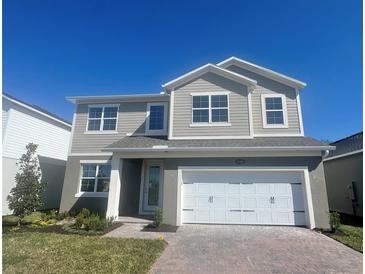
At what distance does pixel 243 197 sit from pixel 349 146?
26.3 ft

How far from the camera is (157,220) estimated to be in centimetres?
909

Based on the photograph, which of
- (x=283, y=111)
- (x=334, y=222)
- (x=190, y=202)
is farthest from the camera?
(x=283, y=111)

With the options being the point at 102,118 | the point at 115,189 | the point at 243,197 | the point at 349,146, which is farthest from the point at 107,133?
the point at 349,146

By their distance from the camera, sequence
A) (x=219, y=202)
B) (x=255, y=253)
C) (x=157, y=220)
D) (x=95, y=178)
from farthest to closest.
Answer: (x=95, y=178), (x=219, y=202), (x=157, y=220), (x=255, y=253)

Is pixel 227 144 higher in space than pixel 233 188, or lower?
higher

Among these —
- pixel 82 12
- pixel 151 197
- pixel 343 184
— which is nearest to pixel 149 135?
pixel 151 197

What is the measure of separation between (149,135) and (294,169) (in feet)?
Result: 25.9

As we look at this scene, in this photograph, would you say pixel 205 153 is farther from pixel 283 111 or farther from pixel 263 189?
pixel 283 111

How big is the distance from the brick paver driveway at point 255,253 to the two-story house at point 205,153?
51.9 inches

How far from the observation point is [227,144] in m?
10.2

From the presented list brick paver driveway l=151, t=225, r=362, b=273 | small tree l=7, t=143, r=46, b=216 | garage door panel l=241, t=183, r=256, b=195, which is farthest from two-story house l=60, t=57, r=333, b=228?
small tree l=7, t=143, r=46, b=216

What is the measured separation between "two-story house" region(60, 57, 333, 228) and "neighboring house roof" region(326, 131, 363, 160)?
3.39 meters

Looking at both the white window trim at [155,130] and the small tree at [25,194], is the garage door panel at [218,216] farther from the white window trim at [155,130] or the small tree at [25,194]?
the small tree at [25,194]

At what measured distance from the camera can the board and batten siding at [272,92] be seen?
11852 mm
